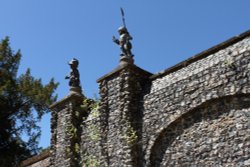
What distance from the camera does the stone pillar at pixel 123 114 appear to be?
34.0ft

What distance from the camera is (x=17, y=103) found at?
23.0 metres

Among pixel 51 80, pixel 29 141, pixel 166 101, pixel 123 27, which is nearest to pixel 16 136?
pixel 29 141

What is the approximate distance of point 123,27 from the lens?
39.8 feet

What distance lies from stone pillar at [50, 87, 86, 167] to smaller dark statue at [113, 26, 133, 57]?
2594 millimetres

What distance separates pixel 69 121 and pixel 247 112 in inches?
251

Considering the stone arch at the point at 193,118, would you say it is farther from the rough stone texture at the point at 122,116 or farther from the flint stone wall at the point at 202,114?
the rough stone texture at the point at 122,116

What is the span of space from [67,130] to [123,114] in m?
2.81

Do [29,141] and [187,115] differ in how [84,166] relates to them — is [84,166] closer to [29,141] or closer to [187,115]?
[187,115]

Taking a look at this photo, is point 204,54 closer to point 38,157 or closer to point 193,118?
point 193,118

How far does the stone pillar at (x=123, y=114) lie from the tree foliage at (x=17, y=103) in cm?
1117

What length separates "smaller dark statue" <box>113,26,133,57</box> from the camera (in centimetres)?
1181

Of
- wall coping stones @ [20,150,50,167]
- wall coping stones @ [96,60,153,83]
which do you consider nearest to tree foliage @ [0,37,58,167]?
wall coping stones @ [20,150,50,167]

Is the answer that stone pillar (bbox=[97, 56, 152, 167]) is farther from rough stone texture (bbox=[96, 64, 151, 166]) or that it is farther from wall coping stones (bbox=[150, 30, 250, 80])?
wall coping stones (bbox=[150, 30, 250, 80])

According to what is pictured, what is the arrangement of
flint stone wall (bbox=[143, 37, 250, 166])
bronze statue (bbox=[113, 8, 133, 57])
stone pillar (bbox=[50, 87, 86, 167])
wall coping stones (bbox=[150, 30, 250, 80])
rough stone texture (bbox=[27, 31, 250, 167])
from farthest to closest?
stone pillar (bbox=[50, 87, 86, 167]) < bronze statue (bbox=[113, 8, 133, 57]) < wall coping stones (bbox=[150, 30, 250, 80]) < rough stone texture (bbox=[27, 31, 250, 167]) < flint stone wall (bbox=[143, 37, 250, 166])
